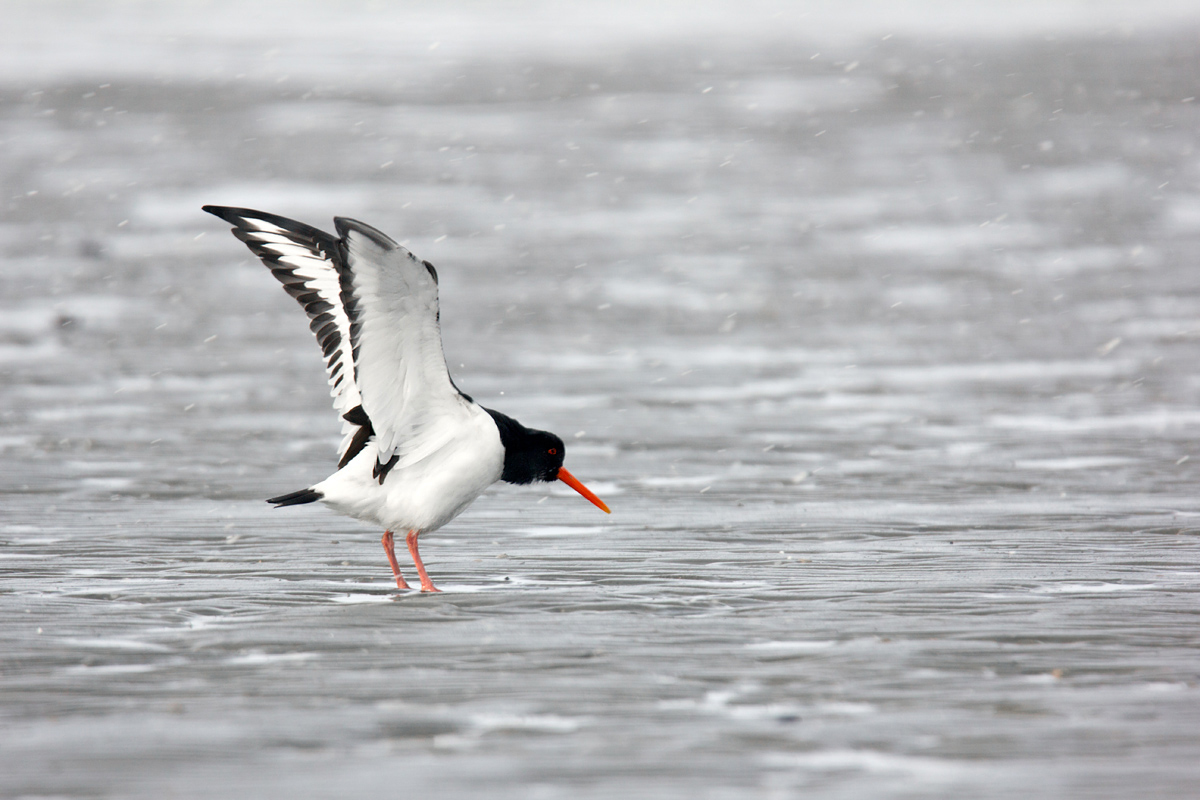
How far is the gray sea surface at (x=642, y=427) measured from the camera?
4.78 meters

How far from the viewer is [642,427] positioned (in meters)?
11.3

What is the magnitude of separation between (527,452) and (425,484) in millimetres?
582

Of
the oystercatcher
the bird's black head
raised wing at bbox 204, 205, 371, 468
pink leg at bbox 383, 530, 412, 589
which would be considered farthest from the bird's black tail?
the bird's black head

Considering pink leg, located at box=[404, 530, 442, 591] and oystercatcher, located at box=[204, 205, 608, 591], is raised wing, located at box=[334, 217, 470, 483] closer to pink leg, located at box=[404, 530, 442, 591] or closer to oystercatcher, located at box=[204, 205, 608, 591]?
oystercatcher, located at box=[204, 205, 608, 591]

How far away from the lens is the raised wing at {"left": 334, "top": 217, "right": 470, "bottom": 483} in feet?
21.3

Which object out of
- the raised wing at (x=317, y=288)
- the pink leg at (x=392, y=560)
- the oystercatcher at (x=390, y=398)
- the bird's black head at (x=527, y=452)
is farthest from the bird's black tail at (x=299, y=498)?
the bird's black head at (x=527, y=452)

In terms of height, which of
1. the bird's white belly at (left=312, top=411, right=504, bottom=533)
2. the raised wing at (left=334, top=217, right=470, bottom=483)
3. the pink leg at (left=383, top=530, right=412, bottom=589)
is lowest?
the pink leg at (left=383, top=530, right=412, bottom=589)

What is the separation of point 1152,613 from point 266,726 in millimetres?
3384

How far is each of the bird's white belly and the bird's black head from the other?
0.14 m

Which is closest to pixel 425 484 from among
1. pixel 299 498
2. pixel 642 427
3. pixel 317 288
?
pixel 299 498

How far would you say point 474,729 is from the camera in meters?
4.78

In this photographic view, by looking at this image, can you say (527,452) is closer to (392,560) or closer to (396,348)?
(392,560)

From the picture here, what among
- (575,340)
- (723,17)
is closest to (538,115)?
(575,340)

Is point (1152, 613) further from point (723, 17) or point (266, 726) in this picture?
point (723, 17)
